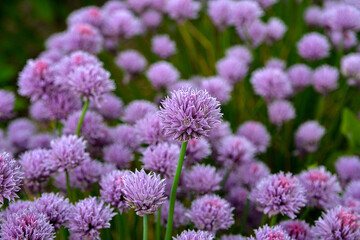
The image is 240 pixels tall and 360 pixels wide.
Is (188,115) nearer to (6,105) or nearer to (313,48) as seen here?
(6,105)

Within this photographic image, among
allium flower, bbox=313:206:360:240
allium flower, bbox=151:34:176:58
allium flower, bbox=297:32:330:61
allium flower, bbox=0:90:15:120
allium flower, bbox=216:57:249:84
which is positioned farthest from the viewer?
allium flower, bbox=151:34:176:58

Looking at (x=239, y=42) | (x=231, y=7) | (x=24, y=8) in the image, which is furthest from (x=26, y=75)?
(x=24, y=8)

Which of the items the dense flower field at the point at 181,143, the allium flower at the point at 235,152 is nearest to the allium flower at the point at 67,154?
the dense flower field at the point at 181,143

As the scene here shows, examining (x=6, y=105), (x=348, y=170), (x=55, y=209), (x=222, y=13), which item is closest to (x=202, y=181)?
(x=55, y=209)

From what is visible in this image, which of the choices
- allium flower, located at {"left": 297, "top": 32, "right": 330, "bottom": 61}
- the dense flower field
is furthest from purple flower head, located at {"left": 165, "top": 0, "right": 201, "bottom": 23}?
allium flower, located at {"left": 297, "top": 32, "right": 330, "bottom": 61}

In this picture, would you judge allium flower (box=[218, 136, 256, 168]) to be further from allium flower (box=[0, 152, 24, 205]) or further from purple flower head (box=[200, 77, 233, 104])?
allium flower (box=[0, 152, 24, 205])

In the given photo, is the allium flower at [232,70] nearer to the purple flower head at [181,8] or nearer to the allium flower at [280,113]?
the allium flower at [280,113]

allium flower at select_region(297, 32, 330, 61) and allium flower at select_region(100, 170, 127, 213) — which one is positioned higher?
allium flower at select_region(297, 32, 330, 61)
